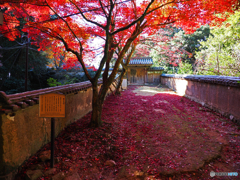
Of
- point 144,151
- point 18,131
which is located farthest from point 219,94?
point 18,131

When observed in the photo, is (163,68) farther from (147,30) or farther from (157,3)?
(157,3)

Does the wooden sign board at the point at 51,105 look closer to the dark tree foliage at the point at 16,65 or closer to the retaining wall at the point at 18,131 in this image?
the retaining wall at the point at 18,131

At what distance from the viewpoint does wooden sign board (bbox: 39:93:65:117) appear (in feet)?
10.4

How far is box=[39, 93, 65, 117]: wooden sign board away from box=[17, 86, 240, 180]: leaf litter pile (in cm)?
117

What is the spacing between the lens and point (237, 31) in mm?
11586

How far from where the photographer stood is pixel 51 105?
3.21m

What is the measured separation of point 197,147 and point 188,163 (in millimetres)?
1013

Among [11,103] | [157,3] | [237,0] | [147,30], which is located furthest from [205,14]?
[11,103]

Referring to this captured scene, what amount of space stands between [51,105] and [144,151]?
2858 mm

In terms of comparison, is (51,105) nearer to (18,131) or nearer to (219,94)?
(18,131)

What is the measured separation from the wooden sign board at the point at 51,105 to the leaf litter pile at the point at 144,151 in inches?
46.2

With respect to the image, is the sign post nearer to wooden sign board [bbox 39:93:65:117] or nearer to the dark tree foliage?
wooden sign board [bbox 39:93:65:117]

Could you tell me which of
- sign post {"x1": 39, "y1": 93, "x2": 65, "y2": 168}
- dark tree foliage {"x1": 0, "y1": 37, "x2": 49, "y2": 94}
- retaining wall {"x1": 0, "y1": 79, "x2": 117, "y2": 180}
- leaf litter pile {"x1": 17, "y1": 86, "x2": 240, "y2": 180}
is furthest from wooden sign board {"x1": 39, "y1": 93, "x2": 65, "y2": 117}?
dark tree foliage {"x1": 0, "y1": 37, "x2": 49, "y2": 94}

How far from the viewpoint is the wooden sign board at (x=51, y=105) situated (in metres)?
3.16
